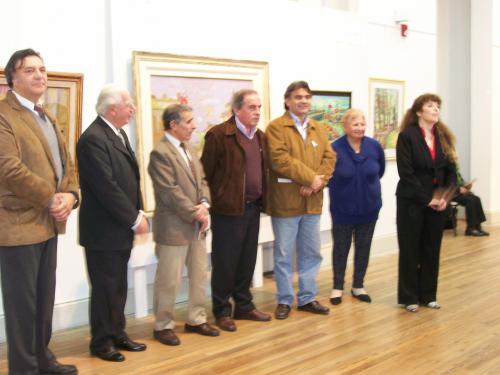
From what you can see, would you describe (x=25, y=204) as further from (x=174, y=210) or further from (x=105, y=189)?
(x=174, y=210)

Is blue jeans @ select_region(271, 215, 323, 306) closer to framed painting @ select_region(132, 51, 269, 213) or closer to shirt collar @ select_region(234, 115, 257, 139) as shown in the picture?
shirt collar @ select_region(234, 115, 257, 139)

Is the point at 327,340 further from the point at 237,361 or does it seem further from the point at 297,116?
the point at 297,116

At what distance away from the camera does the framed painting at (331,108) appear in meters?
7.20

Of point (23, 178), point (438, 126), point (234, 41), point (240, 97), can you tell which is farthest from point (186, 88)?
point (23, 178)

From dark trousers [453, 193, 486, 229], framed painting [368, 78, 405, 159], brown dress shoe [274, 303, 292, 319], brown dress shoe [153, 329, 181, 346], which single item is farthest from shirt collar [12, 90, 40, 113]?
dark trousers [453, 193, 486, 229]

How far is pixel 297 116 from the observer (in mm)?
5191

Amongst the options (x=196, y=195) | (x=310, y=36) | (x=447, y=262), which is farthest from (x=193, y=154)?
(x=447, y=262)

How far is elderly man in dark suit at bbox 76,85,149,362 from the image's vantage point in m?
4.01

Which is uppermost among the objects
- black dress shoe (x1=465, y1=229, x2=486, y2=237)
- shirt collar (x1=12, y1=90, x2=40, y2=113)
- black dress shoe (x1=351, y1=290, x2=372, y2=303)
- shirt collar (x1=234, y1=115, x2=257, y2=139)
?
shirt collar (x1=12, y1=90, x2=40, y2=113)

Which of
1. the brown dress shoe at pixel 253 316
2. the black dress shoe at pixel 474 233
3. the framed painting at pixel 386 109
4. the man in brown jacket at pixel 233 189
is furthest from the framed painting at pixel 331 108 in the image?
the black dress shoe at pixel 474 233

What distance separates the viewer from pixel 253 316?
5.15m

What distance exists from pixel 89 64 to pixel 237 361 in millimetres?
2594

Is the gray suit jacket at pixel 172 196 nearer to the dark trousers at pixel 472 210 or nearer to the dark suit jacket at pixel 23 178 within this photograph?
the dark suit jacket at pixel 23 178

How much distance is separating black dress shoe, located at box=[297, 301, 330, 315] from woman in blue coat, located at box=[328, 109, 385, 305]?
312mm
